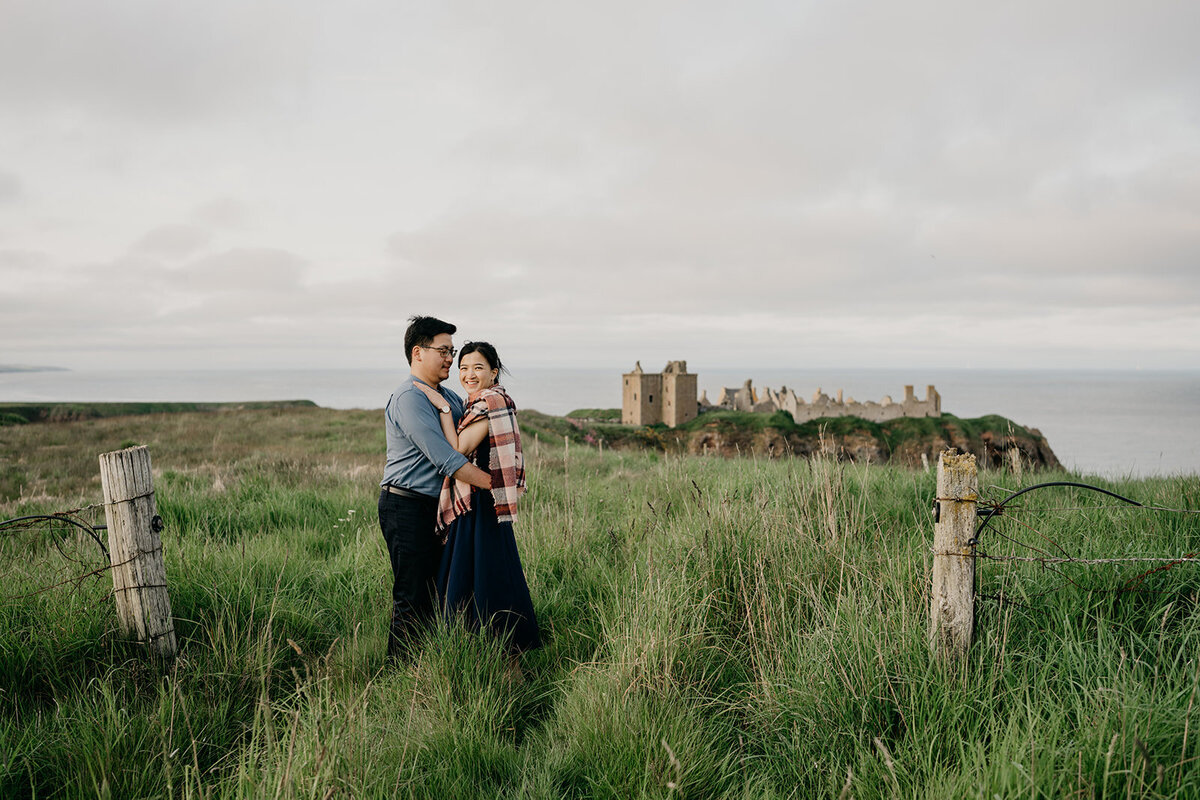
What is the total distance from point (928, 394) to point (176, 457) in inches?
1973

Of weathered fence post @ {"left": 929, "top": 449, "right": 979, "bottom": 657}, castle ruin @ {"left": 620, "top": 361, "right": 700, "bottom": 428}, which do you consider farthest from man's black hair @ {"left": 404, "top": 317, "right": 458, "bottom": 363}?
castle ruin @ {"left": 620, "top": 361, "right": 700, "bottom": 428}

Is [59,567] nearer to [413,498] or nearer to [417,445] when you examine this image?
[413,498]

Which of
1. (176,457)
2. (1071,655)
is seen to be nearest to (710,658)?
(1071,655)

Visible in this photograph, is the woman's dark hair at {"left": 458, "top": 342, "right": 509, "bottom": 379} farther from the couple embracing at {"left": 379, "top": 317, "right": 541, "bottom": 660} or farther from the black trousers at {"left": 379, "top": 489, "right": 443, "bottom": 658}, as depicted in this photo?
the black trousers at {"left": 379, "top": 489, "right": 443, "bottom": 658}

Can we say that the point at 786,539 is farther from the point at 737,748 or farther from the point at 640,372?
the point at 640,372

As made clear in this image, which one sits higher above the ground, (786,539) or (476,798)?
(786,539)

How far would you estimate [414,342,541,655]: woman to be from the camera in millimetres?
3826

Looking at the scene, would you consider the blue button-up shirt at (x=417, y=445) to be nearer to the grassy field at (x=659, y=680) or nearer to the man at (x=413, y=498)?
the man at (x=413, y=498)

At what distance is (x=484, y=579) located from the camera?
382 cm

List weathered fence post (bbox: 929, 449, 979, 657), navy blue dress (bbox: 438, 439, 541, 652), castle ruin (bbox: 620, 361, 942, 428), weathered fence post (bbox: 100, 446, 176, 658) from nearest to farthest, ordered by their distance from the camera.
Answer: weathered fence post (bbox: 929, 449, 979, 657), weathered fence post (bbox: 100, 446, 176, 658), navy blue dress (bbox: 438, 439, 541, 652), castle ruin (bbox: 620, 361, 942, 428)

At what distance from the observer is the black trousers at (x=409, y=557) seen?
3979mm

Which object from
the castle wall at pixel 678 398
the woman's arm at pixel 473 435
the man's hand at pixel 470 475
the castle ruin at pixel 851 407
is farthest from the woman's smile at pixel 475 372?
the castle ruin at pixel 851 407

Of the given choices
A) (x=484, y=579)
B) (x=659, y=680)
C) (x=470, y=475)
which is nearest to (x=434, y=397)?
(x=470, y=475)

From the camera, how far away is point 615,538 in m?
5.66
